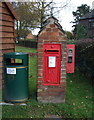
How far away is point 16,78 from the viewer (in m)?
4.45

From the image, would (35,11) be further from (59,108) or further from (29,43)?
(59,108)

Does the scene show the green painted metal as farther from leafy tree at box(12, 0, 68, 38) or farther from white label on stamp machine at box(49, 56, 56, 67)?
leafy tree at box(12, 0, 68, 38)

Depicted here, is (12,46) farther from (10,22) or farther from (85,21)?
(85,21)

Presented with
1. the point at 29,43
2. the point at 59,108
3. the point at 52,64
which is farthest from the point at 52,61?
the point at 29,43

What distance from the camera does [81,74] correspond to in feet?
26.7

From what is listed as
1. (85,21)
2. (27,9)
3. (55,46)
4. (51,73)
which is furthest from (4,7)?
(85,21)

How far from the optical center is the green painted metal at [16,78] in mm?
4426

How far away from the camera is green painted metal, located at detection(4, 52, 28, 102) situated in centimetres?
443

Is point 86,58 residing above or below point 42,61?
above

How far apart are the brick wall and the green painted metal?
398 millimetres

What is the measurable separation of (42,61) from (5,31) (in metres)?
2.19

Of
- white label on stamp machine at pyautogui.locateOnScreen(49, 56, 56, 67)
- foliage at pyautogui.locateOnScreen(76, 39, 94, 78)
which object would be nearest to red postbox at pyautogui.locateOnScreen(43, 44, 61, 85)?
white label on stamp machine at pyautogui.locateOnScreen(49, 56, 56, 67)

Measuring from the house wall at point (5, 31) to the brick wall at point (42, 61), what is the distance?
1857 millimetres

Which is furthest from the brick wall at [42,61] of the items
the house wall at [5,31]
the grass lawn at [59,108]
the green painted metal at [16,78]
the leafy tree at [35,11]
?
the leafy tree at [35,11]
